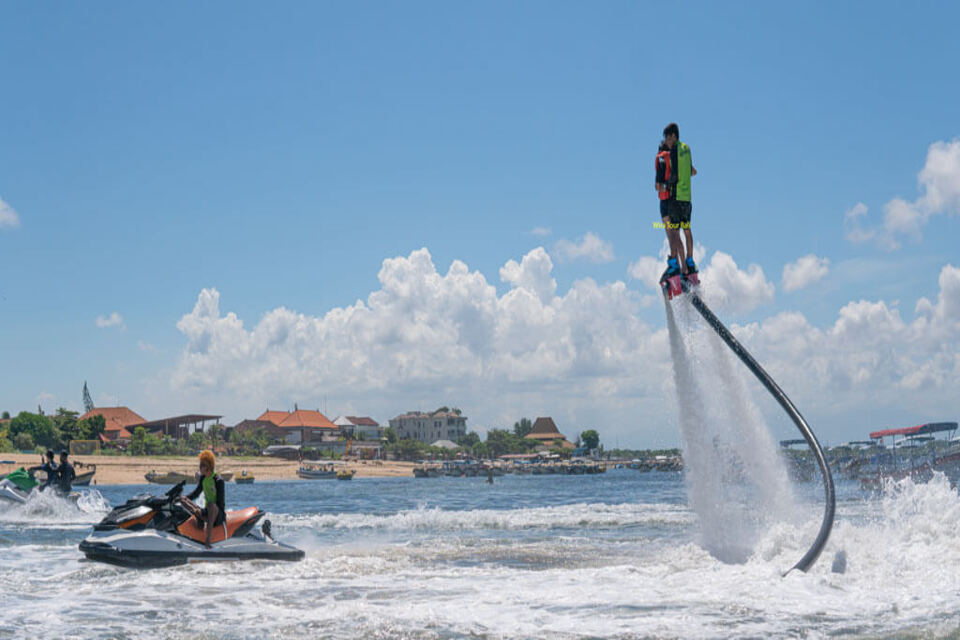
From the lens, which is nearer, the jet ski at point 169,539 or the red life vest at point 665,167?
the red life vest at point 665,167

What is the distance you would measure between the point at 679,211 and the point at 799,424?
128 inches

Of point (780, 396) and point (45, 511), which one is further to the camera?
point (45, 511)

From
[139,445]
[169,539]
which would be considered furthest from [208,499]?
[139,445]

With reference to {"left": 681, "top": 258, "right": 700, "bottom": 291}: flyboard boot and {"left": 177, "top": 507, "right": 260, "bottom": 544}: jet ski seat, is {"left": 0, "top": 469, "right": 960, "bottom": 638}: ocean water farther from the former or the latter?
{"left": 681, "top": 258, "right": 700, "bottom": 291}: flyboard boot

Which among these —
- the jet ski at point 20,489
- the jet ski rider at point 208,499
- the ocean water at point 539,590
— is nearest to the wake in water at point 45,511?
the jet ski at point 20,489

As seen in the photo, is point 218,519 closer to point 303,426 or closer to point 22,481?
point 22,481

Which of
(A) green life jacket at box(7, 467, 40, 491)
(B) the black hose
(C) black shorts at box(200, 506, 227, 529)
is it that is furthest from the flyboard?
(A) green life jacket at box(7, 467, 40, 491)

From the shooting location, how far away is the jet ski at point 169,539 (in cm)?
1403

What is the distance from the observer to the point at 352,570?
46.6 ft

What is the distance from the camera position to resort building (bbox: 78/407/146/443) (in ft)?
498

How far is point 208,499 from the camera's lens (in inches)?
561

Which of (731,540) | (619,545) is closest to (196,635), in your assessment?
(731,540)

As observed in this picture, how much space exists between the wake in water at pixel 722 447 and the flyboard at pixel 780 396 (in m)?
0.74

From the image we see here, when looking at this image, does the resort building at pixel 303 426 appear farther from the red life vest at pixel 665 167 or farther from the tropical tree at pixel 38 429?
the red life vest at pixel 665 167
